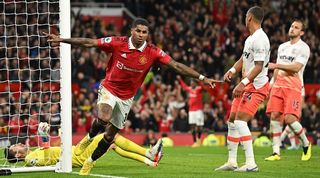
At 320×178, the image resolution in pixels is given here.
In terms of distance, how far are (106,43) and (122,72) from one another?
525mm

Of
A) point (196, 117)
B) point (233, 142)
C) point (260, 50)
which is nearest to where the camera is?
point (260, 50)

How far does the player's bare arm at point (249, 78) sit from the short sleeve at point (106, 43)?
2010 mm

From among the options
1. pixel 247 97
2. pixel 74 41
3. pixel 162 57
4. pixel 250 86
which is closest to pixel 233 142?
pixel 247 97

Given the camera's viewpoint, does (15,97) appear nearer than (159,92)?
Yes

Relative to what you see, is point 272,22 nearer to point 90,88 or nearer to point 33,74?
point 90,88

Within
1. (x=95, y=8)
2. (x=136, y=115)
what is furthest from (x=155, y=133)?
(x=95, y=8)

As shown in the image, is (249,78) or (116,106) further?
(249,78)

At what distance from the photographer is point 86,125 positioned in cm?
2720

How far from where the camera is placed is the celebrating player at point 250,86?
1272 cm

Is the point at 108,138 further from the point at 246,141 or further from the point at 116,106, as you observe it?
the point at 246,141

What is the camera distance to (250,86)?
13180 millimetres

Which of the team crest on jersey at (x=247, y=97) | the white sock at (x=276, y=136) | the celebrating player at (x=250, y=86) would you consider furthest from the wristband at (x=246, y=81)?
the white sock at (x=276, y=136)

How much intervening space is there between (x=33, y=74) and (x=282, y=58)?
11.2 meters

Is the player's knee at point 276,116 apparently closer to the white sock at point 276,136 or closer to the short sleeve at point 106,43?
the white sock at point 276,136
